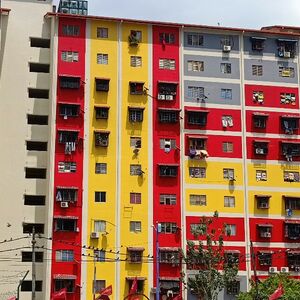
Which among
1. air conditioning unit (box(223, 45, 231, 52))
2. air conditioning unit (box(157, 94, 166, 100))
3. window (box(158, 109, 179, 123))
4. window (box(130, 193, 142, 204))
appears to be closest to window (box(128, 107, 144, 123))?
window (box(158, 109, 179, 123))

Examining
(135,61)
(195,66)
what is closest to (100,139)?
(135,61)

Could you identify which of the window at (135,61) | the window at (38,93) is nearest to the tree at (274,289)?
the window at (135,61)

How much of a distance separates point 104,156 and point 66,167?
3254mm

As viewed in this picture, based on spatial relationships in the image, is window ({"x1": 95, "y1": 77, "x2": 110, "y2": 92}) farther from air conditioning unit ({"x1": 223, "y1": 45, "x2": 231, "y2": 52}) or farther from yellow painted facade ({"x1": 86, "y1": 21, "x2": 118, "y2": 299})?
air conditioning unit ({"x1": 223, "y1": 45, "x2": 231, "y2": 52})

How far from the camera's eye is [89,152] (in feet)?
188

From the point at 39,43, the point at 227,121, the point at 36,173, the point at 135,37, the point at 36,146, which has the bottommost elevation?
the point at 36,173

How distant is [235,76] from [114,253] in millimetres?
18764

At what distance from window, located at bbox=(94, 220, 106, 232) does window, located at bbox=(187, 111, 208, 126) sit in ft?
37.4

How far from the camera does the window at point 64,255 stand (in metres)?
54.7

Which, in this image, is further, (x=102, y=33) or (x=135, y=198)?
(x=102, y=33)

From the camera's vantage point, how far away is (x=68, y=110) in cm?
5753

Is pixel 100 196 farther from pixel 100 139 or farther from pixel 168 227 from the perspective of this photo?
pixel 168 227

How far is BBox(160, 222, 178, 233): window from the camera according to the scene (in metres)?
56.6

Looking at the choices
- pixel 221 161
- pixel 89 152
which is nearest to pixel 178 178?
pixel 221 161
